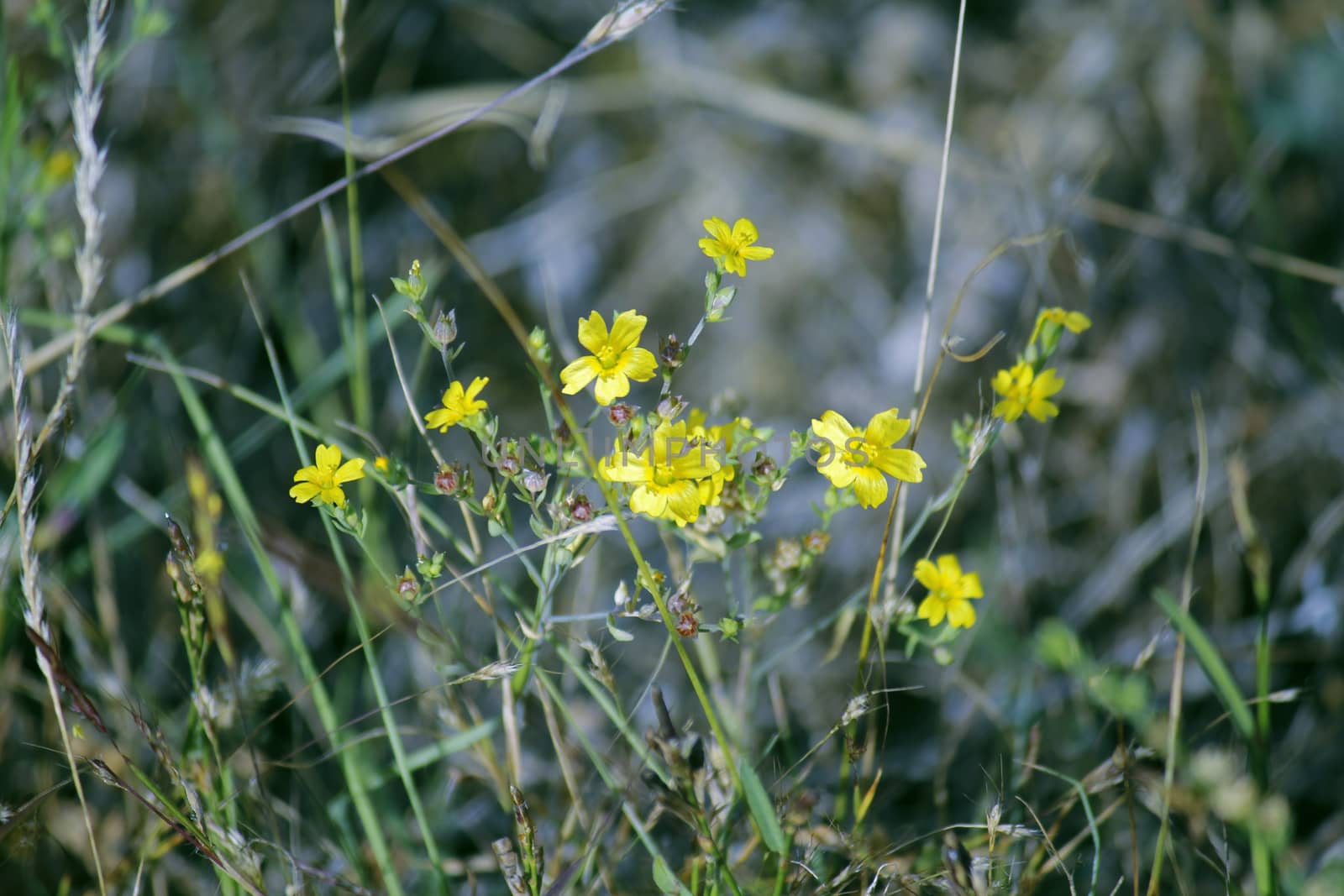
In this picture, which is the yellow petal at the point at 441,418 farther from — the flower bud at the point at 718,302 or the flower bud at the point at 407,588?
the flower bud at the point at 718,302

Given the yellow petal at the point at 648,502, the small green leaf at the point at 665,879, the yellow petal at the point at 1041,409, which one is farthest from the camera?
the yellow petal at the point at 1041,409

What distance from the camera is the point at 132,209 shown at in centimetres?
241

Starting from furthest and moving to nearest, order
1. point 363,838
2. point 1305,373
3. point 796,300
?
point 796,300 → point 1305,373 → point 363,838

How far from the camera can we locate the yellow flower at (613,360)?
1.16m

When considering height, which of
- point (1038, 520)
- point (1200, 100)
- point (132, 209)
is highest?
point (132, 209)

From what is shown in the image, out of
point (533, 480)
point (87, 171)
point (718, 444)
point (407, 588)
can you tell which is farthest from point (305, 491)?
point (87, 171)

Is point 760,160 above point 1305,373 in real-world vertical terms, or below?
above

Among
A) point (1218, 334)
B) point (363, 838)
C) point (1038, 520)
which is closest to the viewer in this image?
point (363, 838)

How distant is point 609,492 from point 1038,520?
136cm

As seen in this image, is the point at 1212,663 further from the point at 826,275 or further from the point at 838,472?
the point at 826,275

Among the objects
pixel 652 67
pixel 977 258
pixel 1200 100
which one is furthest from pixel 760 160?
pixel 1200 100

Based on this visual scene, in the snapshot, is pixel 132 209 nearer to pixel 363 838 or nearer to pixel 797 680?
pixel 363 838

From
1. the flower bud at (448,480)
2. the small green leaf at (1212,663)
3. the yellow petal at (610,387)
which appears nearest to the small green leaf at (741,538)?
the yellow petal at (610,387)

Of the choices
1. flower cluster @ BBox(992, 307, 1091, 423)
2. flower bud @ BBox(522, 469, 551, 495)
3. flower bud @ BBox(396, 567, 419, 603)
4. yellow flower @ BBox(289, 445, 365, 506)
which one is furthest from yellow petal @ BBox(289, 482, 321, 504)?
flower cluster @ BBox(992, 307, 1091, 423)
